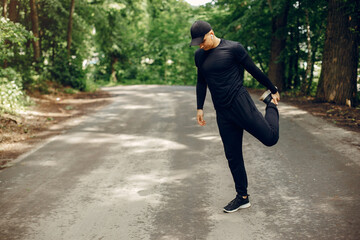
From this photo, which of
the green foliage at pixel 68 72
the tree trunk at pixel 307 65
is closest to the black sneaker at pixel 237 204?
the tree trunk at pixel 307 65

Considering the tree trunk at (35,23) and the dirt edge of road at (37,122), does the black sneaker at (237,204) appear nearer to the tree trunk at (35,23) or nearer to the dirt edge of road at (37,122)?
the dirt edge of road at (37,122)

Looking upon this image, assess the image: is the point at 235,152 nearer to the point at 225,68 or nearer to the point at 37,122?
the point at 225,68

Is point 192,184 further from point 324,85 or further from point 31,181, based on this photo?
point 324,85

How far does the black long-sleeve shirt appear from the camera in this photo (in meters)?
3.77

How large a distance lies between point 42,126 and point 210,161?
6.34m

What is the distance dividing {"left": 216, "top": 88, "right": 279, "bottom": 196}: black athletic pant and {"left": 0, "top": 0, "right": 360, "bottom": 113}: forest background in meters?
6.79

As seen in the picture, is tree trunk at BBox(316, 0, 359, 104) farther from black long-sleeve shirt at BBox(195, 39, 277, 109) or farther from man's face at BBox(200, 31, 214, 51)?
man's face at BBox(200, 31, 214, 51)

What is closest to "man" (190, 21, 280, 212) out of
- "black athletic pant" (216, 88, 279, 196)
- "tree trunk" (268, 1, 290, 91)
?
"black athletic pant" (216, 88, 279, 196)

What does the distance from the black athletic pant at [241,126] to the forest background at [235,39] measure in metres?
6.79

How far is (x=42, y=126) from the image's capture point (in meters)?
10.5

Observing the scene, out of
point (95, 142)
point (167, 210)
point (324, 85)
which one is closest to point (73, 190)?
point (167, 210)

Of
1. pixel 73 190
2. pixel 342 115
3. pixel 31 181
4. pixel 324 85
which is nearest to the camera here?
pixel 73 190

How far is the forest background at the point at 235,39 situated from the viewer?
11094 millimetres

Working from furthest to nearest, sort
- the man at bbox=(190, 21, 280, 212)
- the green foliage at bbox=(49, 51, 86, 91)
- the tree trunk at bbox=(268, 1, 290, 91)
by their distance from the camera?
the green foliage at bbox=(49, 51, 86, 91) < the tree trunk at bbox=(268, 1, 290, 91) < the man at bbox=(190, 21, 280, 212)
